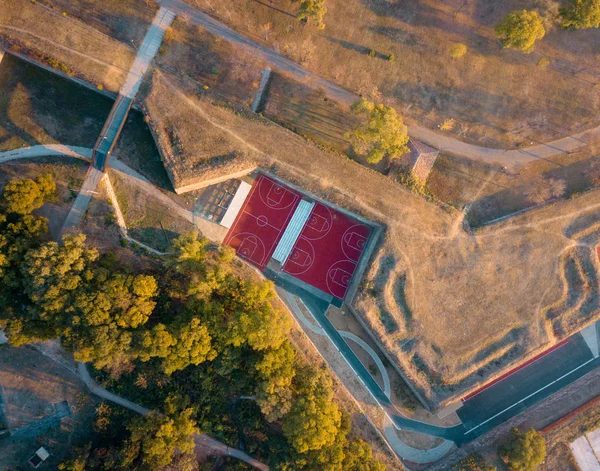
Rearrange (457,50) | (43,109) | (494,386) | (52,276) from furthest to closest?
(494,386) < (43,109) < (457,50) < (52,276)

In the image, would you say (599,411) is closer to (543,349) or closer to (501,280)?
(543,349)

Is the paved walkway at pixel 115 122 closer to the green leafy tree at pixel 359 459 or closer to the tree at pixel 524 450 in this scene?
the green leafy tree at pixel 359 459

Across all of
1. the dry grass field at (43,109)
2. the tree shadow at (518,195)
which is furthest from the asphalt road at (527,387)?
the dry grass field at (43,109)

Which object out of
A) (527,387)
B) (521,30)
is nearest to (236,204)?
(521,30)

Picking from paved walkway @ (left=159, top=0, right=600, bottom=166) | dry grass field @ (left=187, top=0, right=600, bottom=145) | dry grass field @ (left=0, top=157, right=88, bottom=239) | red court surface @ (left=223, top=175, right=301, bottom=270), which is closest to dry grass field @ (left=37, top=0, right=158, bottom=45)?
paved walkway @ (left=159, top=0, right=600, bottom=166)

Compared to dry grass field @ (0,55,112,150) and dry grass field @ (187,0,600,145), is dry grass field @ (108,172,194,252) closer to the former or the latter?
dry grass field @ (0,55,112,150)

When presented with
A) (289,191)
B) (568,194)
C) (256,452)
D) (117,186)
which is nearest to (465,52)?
(568,194)

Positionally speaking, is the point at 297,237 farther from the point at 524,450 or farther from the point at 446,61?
the point at 524,450
